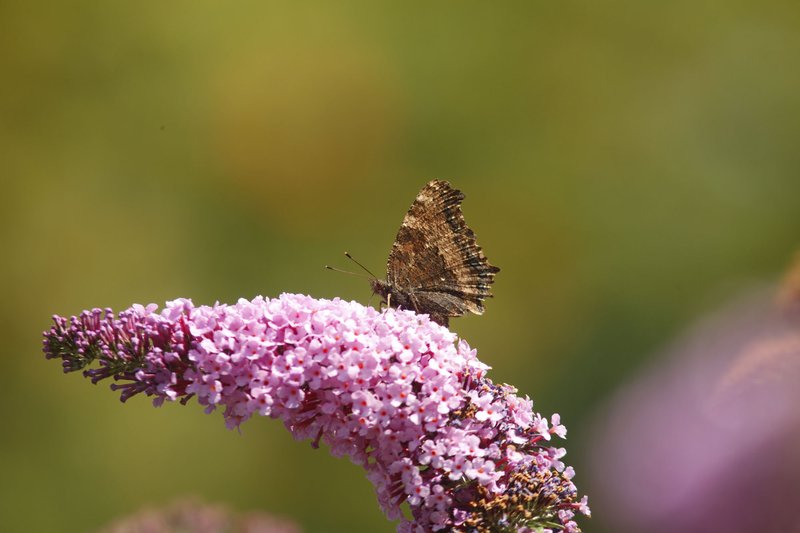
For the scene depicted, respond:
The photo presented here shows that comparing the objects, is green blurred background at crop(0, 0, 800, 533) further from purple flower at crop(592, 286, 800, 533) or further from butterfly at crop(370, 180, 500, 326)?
butterfly at crop(370, 180, 500, 326)

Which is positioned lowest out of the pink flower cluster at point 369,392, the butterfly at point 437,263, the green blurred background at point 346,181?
the pink flower cluster at point 369,392

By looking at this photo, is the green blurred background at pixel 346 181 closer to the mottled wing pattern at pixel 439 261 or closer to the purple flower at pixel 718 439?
the purple flower at pixel 718 439

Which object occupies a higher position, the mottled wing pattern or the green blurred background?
the green blurred background

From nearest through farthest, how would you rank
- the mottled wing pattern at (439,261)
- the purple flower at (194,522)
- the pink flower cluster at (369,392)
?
the pink flower cluster at (369,392), the purple flower at (194,522), the mottled wing pattern at (439,261)

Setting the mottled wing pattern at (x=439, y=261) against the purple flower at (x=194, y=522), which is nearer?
the purple flower at (x=194, y=522)

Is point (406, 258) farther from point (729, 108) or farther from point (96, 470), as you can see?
point (729, 108)

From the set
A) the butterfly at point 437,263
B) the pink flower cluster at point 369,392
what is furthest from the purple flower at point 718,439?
the butterfly at point 437,263

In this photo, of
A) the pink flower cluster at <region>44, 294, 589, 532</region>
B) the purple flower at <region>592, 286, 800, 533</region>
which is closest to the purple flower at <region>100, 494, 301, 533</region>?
the pink flower cluster at <region>44, 294, 589, 532</region>
